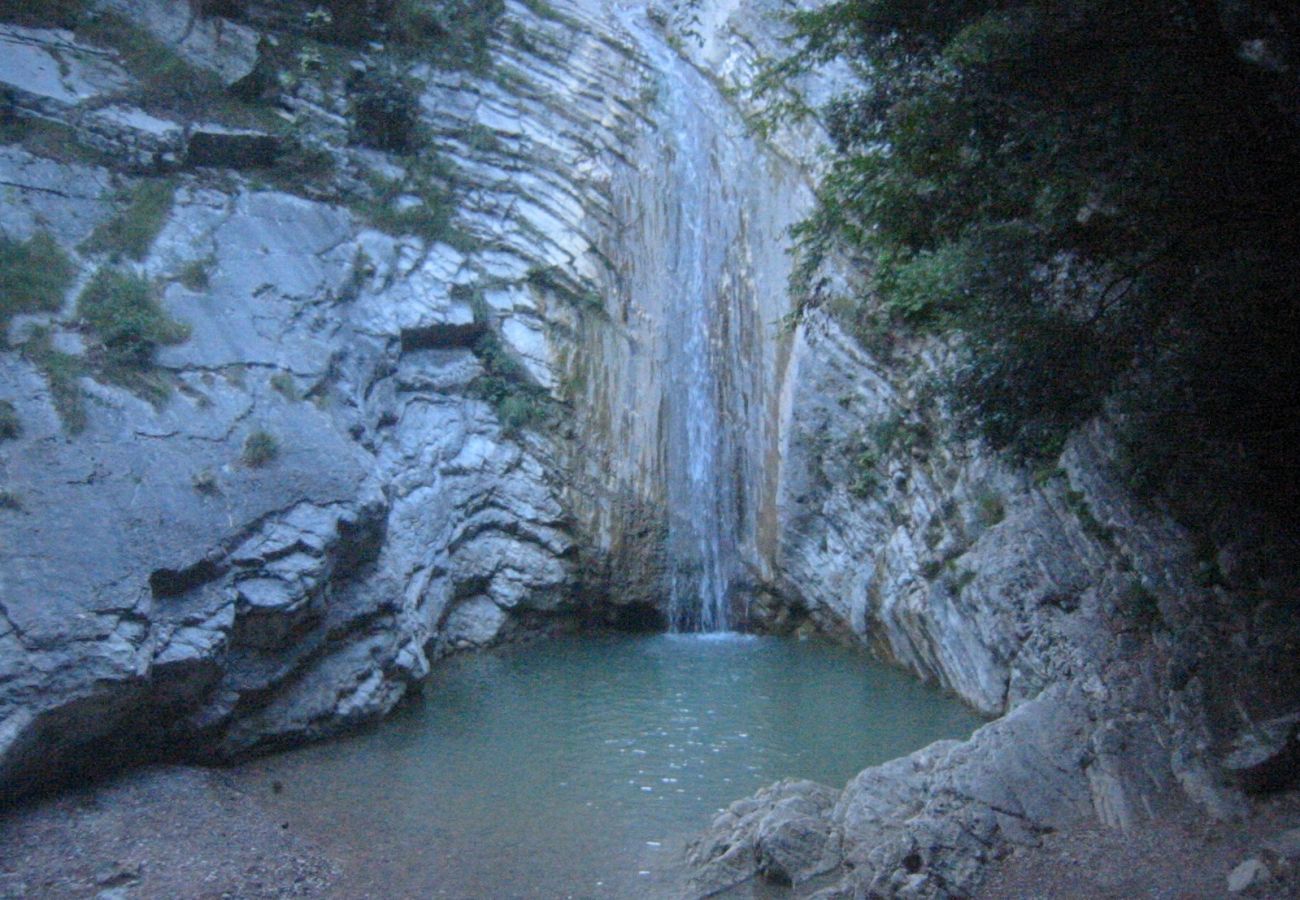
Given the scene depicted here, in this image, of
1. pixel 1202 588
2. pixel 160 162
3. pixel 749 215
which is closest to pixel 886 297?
pixel 749 215

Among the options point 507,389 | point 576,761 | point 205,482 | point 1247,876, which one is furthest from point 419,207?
point 1247,876

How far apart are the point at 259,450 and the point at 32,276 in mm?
3166

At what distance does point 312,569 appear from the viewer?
1092 cm

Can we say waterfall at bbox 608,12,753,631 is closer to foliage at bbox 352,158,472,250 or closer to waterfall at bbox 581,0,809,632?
waterfall at bbox 581,0,809,632

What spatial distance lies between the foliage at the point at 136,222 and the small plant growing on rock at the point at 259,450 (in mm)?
3248

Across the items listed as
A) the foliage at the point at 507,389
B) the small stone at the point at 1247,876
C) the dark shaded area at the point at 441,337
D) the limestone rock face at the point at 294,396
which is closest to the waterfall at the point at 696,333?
the limestone rock face at the point at 294,396

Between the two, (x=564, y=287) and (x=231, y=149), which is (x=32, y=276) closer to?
(x=231, y=149)

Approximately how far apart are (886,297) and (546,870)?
30.8 feet

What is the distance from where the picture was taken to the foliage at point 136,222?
495 inches

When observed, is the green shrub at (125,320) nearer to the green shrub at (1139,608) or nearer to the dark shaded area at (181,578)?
the dark shaded area at (181,578)

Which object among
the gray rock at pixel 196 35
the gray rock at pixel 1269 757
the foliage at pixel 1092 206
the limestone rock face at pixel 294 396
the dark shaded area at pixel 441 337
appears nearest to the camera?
the gray rock at pixel 1269 757

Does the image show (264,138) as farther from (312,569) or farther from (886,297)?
(886,297)

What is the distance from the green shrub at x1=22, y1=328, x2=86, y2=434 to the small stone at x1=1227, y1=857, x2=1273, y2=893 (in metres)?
10.3

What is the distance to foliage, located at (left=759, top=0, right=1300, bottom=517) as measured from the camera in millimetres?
6719
